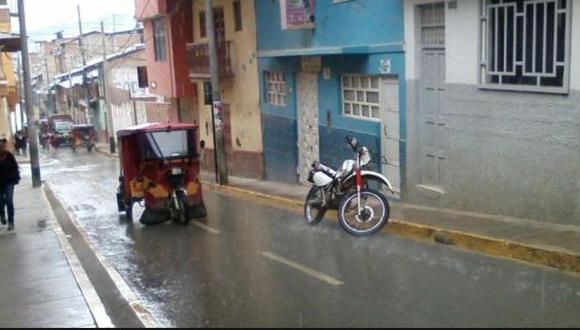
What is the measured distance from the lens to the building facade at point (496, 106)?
30.2 feet

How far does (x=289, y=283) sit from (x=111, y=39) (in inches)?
2601

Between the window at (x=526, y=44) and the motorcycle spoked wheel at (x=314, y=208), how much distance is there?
2962 millimetres

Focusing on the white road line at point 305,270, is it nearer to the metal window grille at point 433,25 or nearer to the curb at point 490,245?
the curb at point 490,245

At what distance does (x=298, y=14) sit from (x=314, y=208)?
6.56 meters

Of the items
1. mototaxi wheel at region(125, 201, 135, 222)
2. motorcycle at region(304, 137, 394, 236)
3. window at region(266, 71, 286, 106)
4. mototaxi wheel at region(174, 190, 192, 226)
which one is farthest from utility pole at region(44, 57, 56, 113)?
motorcycle at region(304, 137, 394, 236)

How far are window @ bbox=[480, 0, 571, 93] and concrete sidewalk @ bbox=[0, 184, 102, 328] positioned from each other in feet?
20.6

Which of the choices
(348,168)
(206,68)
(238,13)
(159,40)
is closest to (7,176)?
(348,168)

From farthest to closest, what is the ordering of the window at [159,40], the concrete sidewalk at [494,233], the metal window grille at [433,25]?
the window at [159,40] < the metal window grille at [433,25] < the concrete sidewalk at [494,233]

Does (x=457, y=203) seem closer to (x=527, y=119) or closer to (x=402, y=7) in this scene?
(x=527, y=119)

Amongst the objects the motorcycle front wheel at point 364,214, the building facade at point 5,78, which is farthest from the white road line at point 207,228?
the building facade at point 5,78

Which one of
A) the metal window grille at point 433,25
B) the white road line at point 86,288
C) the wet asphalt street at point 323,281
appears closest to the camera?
the wet asphalt street at point 323,281

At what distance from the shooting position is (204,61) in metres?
24.1

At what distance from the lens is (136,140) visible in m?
13.6

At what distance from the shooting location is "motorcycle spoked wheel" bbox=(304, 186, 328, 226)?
11258 mm
